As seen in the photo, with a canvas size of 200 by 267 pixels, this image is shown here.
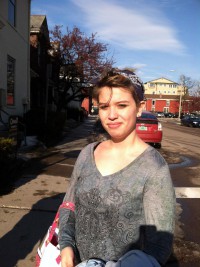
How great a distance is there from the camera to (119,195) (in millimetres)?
1568

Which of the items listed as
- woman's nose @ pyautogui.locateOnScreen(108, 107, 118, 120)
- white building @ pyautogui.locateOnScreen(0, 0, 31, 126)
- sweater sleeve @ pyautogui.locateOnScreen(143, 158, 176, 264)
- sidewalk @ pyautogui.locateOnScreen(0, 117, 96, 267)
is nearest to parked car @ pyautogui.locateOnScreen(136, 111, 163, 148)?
white building @ pyautogui.locateOnScreen(0, 0, 31, 126)

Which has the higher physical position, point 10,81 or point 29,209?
point 10,81

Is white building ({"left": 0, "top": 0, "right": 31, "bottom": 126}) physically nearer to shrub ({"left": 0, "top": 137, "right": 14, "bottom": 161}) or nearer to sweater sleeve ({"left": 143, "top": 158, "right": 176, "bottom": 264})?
shrub ({"left": 0, "top": 137, "right": 14, "bottom": 161})

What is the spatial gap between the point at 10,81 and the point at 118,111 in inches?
528

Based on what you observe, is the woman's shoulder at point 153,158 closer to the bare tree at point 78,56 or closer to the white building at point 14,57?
the white building at point 14,57

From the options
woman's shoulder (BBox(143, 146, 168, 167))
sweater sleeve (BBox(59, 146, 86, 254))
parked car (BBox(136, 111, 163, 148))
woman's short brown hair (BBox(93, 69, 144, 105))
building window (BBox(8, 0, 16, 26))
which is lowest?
parked car (BBox(136, 111, 163, 148))

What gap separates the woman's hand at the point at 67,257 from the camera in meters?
1.62

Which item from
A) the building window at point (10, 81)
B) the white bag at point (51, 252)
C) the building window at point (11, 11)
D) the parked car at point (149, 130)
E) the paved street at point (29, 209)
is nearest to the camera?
the white bag at point (51, 252)

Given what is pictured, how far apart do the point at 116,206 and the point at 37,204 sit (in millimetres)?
4136

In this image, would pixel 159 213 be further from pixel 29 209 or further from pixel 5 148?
pixel 5 148

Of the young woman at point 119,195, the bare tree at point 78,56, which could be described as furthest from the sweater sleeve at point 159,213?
the bare tree at point 78,56

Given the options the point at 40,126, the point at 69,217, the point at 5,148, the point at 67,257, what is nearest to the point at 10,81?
the point at 40,126

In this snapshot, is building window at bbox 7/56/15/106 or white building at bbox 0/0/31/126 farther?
building window at bbox 7/56/15/106

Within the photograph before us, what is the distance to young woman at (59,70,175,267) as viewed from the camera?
1.50m
